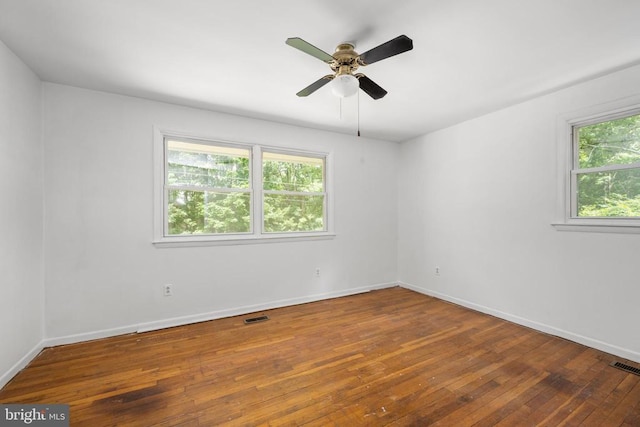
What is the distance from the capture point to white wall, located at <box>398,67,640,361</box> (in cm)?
249

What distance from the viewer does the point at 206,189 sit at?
11.0ft

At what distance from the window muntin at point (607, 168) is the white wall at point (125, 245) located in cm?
320

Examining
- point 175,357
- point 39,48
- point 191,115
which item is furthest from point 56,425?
point 191,115

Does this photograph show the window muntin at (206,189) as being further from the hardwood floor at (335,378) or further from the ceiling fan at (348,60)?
the ceiling fan at (348,60)

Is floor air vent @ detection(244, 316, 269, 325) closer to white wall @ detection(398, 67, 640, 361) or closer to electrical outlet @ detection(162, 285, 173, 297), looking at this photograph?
electrical outlet @ detection(162, 285, 173, 297)

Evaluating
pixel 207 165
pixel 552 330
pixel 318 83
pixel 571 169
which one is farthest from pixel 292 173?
pixel 552 330

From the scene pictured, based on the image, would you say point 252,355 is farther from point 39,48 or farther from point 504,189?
point 504,189

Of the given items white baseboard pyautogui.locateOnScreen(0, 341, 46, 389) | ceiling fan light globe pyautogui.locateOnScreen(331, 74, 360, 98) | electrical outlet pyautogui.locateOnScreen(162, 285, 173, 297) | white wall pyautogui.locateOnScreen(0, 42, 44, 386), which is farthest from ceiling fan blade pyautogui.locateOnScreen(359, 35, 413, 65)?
white baseboard pyautogui.locateOnScreen(0, 341, 46, 389)

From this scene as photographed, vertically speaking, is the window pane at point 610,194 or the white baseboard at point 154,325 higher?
the window pane at point 610,194

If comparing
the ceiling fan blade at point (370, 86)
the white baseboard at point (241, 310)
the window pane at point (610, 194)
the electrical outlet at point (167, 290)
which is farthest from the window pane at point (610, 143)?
the electrical outlet at point (167, 290)

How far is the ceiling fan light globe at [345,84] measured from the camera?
1947mm

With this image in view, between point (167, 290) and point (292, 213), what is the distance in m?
1.87

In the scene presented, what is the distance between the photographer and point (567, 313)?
2768mm

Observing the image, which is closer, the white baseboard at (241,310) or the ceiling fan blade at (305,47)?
the ceiling fan blade at (305,47)
